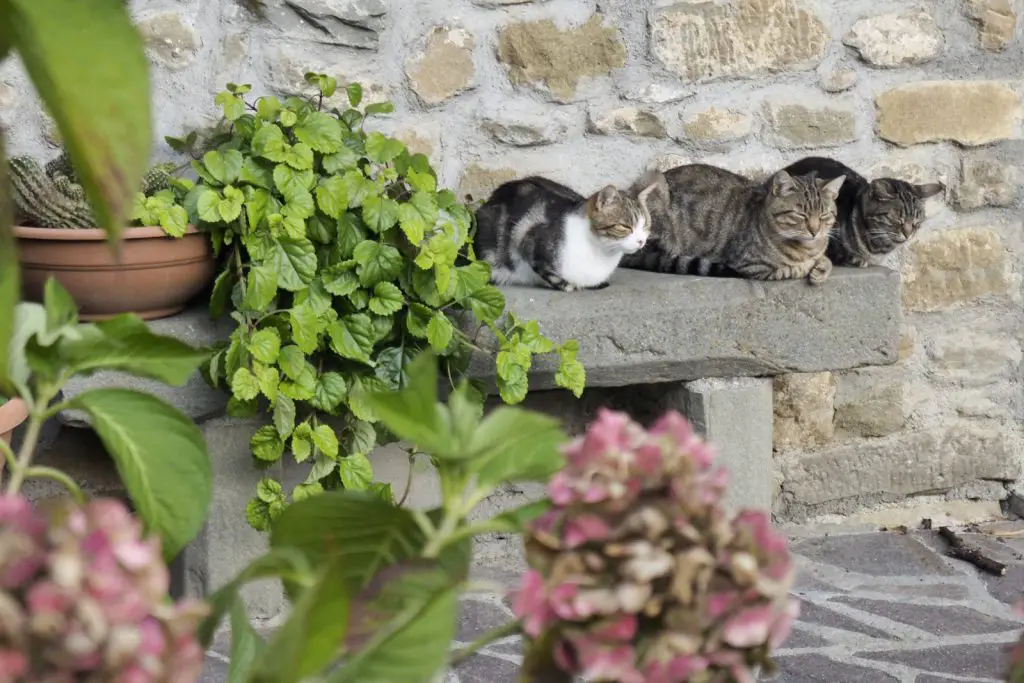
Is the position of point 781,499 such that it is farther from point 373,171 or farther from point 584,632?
point 584,632

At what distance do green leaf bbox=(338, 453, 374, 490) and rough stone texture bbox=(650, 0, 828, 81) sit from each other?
3.97 ft

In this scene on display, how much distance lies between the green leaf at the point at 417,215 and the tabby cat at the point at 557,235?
0.93 ft

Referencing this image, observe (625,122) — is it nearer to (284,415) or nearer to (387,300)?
(387,300)

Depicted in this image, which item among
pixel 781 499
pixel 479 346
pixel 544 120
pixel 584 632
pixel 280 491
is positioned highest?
pixel 544 120

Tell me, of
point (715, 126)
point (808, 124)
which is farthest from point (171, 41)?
point (808, 124)

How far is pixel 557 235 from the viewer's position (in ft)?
7.47

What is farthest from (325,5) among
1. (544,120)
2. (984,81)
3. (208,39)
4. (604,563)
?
(604,563)

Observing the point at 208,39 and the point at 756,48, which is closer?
the point at 208,39

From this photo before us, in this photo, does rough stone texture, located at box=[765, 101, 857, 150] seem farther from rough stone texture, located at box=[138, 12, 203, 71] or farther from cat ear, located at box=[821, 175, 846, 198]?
rough stone texture, located at box=[138, 12, 203, 71]

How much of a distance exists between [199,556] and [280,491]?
0.83ft

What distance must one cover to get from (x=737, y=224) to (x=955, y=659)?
1016 mm

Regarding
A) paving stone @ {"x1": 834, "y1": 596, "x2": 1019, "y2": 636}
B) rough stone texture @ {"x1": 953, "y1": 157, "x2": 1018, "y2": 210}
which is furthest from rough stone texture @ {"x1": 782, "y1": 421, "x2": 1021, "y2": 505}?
rough stone texture @ {"x1": 953, "y1": 157, "x2": 1018, "y2": 210}

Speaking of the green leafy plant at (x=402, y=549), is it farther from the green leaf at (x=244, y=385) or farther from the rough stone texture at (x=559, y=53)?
the rough stone texture at (x=559, y=53)

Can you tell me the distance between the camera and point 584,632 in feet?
1.13
